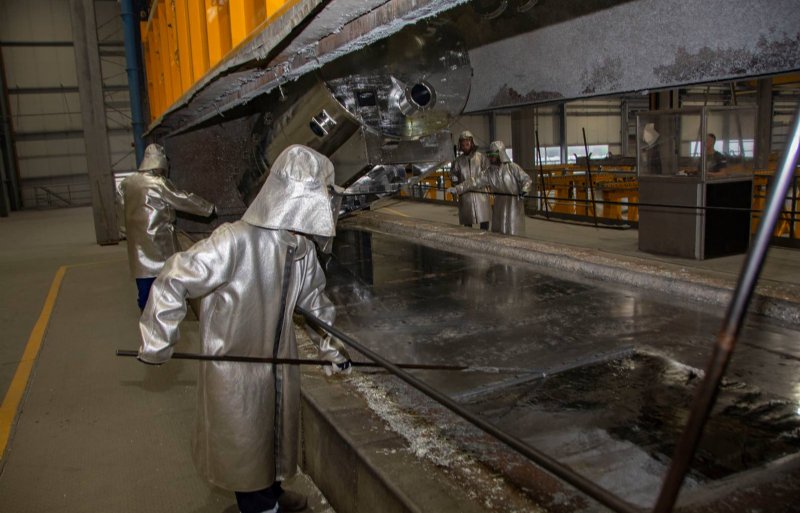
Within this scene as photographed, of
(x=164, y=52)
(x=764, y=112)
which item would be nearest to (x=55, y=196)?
(x=164, y=52)

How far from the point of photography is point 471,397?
3.32 meters

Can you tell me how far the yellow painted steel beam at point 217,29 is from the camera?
396 centimetres

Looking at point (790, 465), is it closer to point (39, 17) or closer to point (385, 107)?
point (385, 107)

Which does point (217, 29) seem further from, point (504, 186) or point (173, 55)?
point (504, 186)

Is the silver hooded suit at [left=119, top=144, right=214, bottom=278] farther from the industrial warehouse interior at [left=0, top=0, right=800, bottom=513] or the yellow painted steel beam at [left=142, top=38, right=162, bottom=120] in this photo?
the yellow painted steel beam at [left=142, top=38, right=162, bottom=120]

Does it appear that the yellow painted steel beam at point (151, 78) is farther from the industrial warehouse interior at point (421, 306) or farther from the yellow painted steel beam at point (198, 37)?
the yellow painted steel beam at point (198, 37)

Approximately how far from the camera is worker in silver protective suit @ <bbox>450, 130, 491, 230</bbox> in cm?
860

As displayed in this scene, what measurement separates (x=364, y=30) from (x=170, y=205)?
4.15 metres

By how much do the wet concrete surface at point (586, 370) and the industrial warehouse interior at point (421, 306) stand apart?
0.02 m

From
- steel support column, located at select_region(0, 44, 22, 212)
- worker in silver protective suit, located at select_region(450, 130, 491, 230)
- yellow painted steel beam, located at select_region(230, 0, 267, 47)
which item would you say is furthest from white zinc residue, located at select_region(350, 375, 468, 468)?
steel support column, located at select_region(0, 44, 22, 212)

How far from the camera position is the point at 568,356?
3.81m

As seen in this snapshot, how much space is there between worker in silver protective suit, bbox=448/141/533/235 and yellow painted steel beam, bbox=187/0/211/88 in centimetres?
424

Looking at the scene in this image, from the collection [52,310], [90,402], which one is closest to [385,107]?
[90,402]

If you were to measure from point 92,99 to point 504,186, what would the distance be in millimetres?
7693
